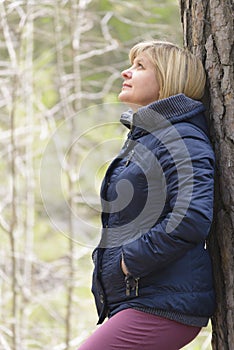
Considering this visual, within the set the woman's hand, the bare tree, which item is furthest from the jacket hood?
the bare tree

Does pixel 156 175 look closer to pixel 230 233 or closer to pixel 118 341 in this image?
pixel 230 233

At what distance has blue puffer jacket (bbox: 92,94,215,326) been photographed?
5.05 ft

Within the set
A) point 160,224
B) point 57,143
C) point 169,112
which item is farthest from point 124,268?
point 57,143

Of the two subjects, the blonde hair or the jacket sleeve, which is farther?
the blonde hair

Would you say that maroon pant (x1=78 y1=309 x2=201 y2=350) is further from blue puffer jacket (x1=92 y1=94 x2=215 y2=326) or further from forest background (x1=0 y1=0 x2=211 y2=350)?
forest background (x1=0 y1=0 x2=211 y2=350)

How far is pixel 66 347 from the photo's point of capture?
154 inches

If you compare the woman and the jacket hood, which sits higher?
the jacket hood

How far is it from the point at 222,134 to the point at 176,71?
23 centimetres

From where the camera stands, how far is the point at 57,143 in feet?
16.1

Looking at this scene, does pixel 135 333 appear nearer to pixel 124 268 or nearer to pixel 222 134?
pixel 124 268

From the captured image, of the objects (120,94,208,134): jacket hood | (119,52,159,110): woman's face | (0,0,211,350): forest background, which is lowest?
(0,0,211,350): forest background

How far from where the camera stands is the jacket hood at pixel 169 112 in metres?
1.67

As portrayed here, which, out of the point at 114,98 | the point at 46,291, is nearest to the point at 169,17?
the point at 114,98

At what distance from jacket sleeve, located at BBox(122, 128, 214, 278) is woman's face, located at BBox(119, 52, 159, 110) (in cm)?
20
